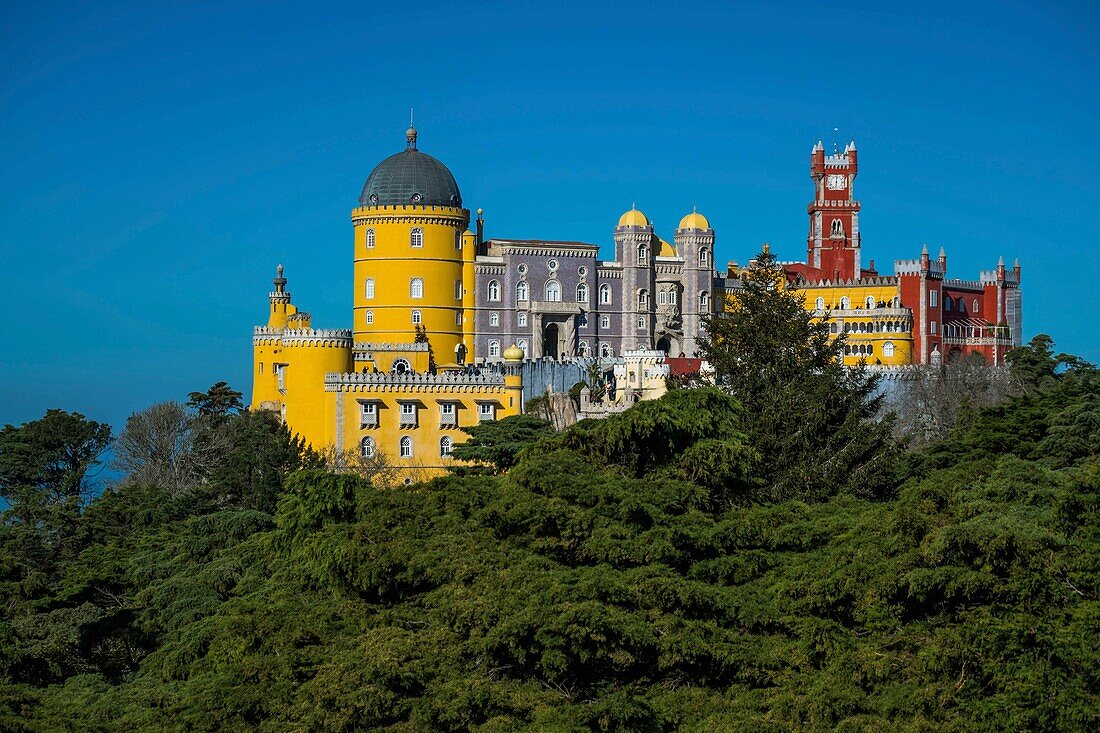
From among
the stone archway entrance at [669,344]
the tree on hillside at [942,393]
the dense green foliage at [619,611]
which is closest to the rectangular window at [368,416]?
the tree on hillside at [942,393]

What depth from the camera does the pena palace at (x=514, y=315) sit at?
60844 millimetres

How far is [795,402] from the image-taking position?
37406 millimetres

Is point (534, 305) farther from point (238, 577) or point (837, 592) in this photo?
point (837, 592)

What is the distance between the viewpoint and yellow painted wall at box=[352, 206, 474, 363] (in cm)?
7300

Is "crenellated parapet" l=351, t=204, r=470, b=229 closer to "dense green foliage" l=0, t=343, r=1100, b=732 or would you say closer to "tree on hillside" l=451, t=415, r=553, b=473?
"tree on hillside" l=451, t=415, r=553, b=473

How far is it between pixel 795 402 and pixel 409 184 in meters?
38.9

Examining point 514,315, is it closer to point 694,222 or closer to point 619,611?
point 694,222

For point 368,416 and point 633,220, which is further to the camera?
point 633,220

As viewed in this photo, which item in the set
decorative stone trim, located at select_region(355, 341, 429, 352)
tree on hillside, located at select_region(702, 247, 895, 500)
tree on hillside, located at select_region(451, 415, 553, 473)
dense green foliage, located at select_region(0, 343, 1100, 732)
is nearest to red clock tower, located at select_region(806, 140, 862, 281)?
decorative stone trim, located at select_region(355, 341, 429, 352)

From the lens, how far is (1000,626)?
21.8 m

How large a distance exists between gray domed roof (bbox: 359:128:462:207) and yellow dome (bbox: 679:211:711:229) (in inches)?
533

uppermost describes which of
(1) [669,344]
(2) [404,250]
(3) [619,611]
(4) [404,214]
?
(4) [404,214]

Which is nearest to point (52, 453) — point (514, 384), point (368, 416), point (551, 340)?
point (368, 416)

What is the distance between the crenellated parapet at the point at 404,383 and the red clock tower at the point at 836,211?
32.9 meters
